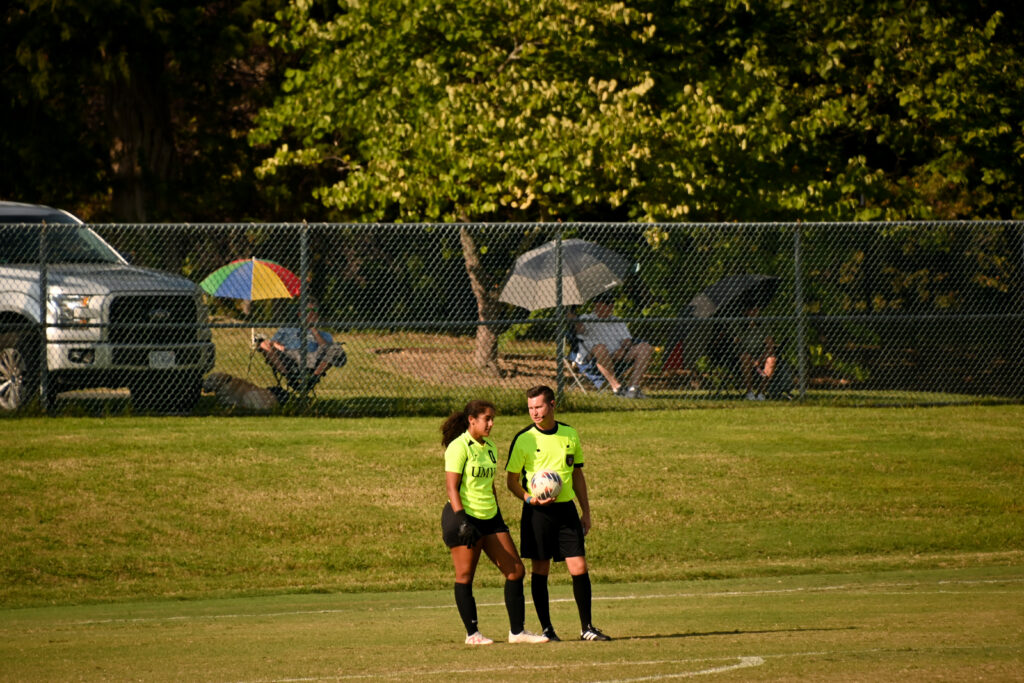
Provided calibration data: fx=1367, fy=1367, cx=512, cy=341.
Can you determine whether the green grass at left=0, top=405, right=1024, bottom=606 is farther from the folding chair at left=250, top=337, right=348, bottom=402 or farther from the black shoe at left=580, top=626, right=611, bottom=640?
the black shoe at left=580, top=626, right=611, bottom=640

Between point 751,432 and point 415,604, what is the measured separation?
5.57 meters

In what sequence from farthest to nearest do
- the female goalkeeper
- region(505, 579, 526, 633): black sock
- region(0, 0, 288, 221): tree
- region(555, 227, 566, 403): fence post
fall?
region(0, 0, 288, 221): tree → region(555, 227, 566, 403): fence post → region(505, 579, 526, 633): black sock → the female goalkeeper

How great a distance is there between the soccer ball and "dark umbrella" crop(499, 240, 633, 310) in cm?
735

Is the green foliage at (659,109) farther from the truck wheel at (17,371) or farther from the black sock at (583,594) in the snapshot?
the black sock at (583,594)

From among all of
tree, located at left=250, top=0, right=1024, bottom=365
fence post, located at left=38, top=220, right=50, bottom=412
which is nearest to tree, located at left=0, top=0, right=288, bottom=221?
tree, located at left=250, top=0, right=1024, bottom=365

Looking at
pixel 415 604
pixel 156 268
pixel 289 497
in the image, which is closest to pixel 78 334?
pixel 156 268

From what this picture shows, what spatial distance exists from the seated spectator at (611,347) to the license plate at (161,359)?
439 centimetres

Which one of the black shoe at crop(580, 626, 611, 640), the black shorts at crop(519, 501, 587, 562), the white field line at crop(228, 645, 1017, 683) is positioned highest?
the black shorts at crop(519, 501, 587, 562)

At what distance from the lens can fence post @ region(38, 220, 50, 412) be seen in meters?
13.9

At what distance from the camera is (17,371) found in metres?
14.1

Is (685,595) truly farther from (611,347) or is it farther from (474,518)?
(611,347)

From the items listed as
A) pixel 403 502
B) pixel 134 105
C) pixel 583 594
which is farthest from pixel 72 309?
pixel 134 105

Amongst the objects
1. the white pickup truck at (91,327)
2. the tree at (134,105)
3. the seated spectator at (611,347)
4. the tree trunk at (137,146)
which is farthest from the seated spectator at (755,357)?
the tree trunk at (137,146)

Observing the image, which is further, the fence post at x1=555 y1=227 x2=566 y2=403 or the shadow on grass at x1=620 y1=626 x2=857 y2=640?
the fence post at x1=555 y1=227 x2=566 y2=403
